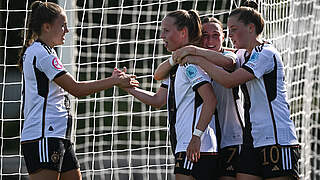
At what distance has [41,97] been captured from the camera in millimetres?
4297

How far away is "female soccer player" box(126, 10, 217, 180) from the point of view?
4043 mm

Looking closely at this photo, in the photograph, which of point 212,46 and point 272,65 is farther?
point 212,46

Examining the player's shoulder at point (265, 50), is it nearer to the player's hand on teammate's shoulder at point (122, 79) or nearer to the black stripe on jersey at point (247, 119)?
the black stripe on jersey at point (247, 119)

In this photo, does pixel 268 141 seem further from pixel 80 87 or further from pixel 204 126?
pixel 80 87

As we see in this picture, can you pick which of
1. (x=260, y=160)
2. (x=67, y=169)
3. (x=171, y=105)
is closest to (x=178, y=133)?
(x=171, y=105)

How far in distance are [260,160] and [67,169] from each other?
1383 millimetres

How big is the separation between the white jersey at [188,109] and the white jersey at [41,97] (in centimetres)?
81

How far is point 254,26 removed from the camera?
13.9 feet

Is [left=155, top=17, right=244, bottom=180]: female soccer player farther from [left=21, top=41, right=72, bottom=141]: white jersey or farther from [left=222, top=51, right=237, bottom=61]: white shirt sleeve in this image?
[left=21, top=41, right=72, bottom=141]: white jersey

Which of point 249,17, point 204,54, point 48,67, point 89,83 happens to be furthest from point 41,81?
point 249,17

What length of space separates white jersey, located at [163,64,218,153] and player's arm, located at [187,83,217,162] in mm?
58

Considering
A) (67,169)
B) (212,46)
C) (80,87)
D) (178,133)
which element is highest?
(212,46)

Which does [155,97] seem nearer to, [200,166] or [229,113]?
[229,113]

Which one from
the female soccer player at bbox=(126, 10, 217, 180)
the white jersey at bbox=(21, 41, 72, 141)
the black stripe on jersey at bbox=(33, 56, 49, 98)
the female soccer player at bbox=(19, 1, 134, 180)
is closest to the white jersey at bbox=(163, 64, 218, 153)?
the female soccer player at bbox=(126, 10, 217, 180)
